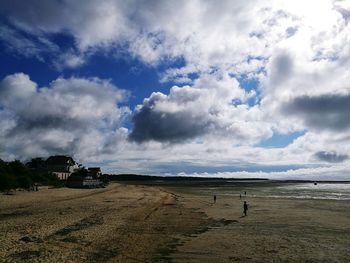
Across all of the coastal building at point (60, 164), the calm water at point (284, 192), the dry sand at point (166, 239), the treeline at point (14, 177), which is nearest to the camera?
the dry sand at point (166, 239)

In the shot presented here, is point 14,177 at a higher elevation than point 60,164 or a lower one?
lower

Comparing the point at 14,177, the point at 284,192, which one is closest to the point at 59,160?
the point at 14,177

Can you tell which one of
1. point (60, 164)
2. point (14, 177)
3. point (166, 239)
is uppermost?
point (60, 164)

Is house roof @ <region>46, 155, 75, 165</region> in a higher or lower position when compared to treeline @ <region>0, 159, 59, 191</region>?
higher

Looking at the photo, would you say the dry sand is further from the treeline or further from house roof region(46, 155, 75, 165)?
house roof region(46, 155, 75, 165)

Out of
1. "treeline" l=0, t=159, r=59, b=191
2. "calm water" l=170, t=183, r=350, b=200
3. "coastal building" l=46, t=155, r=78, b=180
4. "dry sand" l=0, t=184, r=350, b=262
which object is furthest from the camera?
"coastal building" l=46, t=155, r=78, b=180

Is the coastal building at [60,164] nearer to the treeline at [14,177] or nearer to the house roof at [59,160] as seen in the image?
the house roof at [59,160]

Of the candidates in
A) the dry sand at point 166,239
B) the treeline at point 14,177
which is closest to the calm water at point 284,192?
the treeline at point 14,177

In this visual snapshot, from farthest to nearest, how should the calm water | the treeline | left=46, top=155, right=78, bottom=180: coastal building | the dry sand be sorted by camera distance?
left=46, top=155, right=78, bottom=180: coastal building < the calm water < the treeline < the dry sand

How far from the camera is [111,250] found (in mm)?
19812

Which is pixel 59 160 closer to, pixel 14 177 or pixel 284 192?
pixel 14 177

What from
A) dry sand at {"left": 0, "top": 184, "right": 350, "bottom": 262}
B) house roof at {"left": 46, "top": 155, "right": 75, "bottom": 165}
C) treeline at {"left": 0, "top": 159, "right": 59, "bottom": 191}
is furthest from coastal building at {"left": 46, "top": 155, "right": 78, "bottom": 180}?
dry sand at {"left": 0, "top": 184, "right": 350, "bottom": 262}

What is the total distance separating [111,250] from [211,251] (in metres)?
5.14

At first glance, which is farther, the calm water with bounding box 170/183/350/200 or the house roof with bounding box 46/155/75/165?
the house roof with bounding box 46/155/75/165
